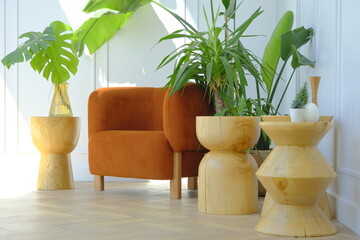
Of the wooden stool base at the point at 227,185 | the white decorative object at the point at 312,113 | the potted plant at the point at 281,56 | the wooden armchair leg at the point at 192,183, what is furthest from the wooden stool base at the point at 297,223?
the wooden armchair leg at the point at 192,183

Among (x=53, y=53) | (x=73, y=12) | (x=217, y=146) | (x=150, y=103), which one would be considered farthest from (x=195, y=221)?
(x=73, y=12)

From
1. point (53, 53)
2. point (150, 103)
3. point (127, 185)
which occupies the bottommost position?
point (127, 185)

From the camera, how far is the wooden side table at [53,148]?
12.0ft

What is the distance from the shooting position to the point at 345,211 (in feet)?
7.68

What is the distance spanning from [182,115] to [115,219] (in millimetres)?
809

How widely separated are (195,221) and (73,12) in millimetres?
2378

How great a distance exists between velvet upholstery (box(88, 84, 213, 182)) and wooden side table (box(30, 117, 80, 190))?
21 centimetres

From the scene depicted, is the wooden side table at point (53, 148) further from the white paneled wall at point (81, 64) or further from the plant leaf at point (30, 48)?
the white paneled wall at point (81, 64)

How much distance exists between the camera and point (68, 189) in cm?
370

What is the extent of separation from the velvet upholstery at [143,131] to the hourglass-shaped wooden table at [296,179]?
0.97m

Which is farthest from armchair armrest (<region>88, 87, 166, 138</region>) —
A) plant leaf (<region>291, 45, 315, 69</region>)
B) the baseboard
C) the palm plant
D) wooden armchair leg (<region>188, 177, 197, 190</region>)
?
the baseboard

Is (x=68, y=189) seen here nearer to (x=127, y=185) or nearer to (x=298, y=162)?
(x=127, y=185)

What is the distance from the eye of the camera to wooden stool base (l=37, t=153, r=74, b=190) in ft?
12.0

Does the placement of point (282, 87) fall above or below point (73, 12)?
below
